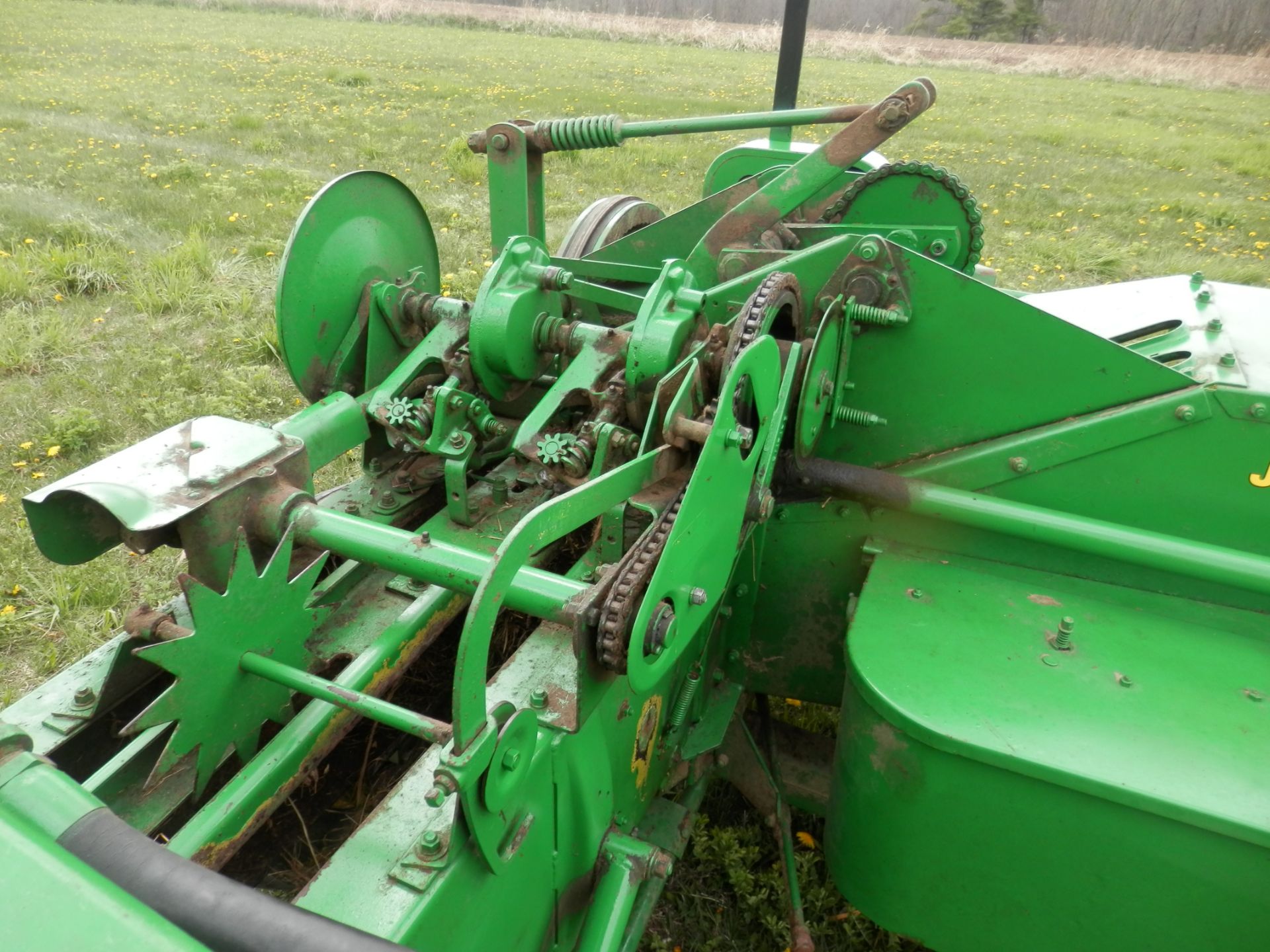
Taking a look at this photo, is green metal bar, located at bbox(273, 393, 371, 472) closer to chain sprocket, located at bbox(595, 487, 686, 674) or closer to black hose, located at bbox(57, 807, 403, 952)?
chain sprocket, located at bbox(595, 487, 686, 674)

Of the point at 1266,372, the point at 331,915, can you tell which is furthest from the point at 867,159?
the point at 331,915

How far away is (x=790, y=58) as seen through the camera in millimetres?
3613

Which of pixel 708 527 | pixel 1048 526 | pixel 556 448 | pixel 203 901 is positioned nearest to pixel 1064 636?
pixel 1048 526

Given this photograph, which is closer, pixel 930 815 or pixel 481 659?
pixel 481 659

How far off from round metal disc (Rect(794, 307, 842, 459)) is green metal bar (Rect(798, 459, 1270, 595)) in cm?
13

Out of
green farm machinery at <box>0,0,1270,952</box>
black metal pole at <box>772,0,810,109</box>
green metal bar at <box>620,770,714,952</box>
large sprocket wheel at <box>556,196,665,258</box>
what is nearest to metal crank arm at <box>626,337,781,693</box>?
green farm machinery at <box>0,0,1270,952</box>

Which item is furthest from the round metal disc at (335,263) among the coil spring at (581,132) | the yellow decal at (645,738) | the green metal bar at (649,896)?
the green metal bar at (649,896)

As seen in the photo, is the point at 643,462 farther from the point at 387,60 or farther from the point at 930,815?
the point at 387,60

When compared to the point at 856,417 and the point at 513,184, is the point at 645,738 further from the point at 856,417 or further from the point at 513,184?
the point at 513,184

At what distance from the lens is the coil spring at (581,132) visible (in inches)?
109

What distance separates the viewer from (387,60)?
16.1 m

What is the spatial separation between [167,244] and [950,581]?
6577 mm

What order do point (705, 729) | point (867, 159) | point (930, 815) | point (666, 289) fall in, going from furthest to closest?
point (867, 159)
point (705, 729)
point (666, 289)
point (930, 815)

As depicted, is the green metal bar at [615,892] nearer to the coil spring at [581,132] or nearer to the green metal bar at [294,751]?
the green metal bar at [294,751]
